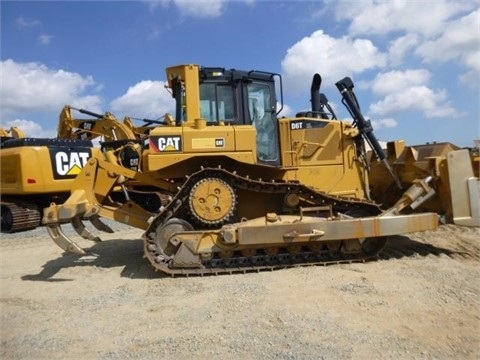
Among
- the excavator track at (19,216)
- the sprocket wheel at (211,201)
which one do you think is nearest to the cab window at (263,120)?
the sprocket wheel at (211,201)

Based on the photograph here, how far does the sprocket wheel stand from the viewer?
6.21 metres

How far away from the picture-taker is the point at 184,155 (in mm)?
6391

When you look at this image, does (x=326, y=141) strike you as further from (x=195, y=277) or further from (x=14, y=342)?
(x=14, y=342)

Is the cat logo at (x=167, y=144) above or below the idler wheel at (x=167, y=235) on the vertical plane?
above

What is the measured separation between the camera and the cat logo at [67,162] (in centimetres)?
1103

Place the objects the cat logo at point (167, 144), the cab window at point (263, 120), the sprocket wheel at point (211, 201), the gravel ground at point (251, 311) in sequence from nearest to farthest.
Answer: the gravel ground at point (251, 311) → the sprocket wheel at point (211, 201) → the cat logo at point (167, 144) → the cab window at point (263, 120)

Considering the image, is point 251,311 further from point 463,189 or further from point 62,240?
point 463,189

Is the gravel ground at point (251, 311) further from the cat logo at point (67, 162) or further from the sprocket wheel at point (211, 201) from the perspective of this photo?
the cat logo at point (67, 162)

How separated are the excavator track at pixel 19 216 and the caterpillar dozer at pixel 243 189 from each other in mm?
4584

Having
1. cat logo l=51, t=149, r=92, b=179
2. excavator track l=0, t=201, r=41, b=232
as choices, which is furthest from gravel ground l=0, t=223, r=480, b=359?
cat logo l=51, t=149, r=92, b=179

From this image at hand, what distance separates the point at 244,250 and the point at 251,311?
170 cm

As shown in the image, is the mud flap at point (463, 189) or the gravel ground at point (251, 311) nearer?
the gravel ground at point (251, 311)

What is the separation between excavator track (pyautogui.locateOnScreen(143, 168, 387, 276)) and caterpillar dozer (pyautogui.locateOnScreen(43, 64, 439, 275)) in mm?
15

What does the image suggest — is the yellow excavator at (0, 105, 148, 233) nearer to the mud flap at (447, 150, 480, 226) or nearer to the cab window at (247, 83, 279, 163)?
the cab window at (247, 83, 279, 163)
